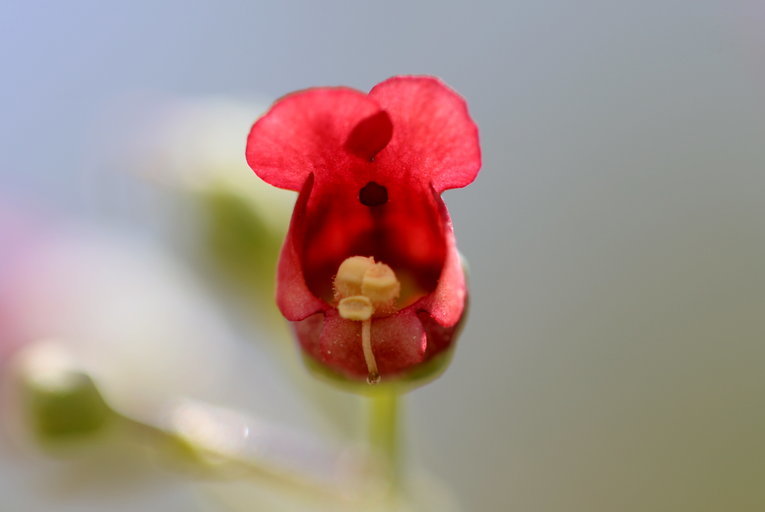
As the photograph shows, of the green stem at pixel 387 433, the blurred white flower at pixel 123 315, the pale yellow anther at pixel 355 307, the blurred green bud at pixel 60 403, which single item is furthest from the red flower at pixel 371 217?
the blurred white flower at pixel 123 315

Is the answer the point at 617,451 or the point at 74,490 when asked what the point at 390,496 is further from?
the point at 617,451

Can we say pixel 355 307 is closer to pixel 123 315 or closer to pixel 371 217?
pixel 371 217

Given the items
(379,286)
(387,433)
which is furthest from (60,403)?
(379,286)

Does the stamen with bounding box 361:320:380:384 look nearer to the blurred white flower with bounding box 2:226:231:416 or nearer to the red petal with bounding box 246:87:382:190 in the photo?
the red petal with bounding box 246:87:382:190

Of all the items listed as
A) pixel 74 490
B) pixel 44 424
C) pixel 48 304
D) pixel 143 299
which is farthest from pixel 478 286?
pixel 44 424

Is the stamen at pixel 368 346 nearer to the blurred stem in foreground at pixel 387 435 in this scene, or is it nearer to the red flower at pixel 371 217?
the red flower at pixel 371 217

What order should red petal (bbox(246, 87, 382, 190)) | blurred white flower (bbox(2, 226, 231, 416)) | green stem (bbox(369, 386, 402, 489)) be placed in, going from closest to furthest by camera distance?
red petal (bbox(246, 87, 382, 190))
green stem (bbox(369, 386, 402, 489))
blurred white flower (bbox(2, 226, 231, 416))

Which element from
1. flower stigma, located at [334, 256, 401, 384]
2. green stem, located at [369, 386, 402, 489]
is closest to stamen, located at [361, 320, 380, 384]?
flower stigma, located at [334, 256, 401, 384]
